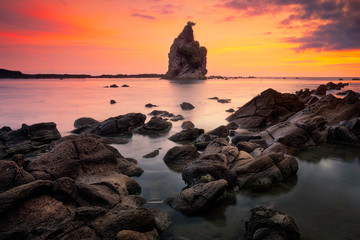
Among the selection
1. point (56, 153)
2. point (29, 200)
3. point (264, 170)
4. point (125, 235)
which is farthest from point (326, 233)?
point (56, 153)

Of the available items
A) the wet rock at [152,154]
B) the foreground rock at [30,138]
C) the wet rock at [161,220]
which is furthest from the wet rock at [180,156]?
the foreground rock at [30,138]

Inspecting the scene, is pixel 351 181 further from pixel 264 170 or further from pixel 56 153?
pixel 56 153

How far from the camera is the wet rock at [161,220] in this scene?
5.85 metres

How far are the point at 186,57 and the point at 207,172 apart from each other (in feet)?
500

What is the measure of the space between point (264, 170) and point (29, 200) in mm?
6972

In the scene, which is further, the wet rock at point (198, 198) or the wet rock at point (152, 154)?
the wet rock at point (152, 154)

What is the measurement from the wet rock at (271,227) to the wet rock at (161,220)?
1.88 meters

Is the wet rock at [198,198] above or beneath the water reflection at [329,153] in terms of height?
above

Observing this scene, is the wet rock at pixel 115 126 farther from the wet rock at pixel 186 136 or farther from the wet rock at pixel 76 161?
the wet rock at pixel 76 161

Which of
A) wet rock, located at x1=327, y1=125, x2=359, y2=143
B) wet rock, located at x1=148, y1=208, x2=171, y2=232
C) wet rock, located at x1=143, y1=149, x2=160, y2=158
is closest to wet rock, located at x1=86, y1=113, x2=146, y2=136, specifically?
wet rock, located at x1=143, y1=149, x2=160, y2=158

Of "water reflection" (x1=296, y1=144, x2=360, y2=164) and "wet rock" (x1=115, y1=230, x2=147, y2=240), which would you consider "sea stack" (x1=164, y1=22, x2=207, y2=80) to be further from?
"wet rock" (x1=115, y1=230, x2=147, y2=240)

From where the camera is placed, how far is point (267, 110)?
742 inches

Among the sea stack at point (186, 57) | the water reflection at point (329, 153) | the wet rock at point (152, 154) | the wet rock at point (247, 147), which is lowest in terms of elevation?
the wet rock at point (152, 154)

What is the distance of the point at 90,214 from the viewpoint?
18.1 ft
